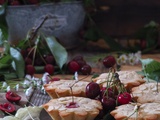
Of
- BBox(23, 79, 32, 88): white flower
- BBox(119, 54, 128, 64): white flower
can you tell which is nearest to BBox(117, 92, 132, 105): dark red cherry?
BBox(23, 79, 32, 88): white flower

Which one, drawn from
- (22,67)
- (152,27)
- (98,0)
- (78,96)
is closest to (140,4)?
(98,0)

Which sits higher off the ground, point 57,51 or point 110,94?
point 57,51

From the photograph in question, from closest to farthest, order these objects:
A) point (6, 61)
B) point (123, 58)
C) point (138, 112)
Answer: point (138, 112)
point (6, 61)
point (123, 58)

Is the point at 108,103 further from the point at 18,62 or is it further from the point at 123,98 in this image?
the point at 18,62

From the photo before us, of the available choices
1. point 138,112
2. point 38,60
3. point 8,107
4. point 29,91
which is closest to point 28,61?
point 38,60

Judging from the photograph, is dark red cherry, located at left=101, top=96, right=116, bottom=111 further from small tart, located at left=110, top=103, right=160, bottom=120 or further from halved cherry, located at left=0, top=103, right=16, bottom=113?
halved cherry, located at left=0, top=103, right=16, bottom=113

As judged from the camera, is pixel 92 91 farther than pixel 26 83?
No
